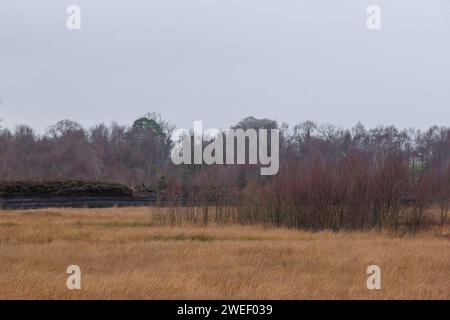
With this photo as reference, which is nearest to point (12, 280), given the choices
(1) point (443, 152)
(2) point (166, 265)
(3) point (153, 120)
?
(2) point (166, 265)

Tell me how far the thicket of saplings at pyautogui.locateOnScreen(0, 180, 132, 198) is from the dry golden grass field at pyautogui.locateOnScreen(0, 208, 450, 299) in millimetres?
20391

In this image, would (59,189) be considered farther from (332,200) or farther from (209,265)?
(209,265)

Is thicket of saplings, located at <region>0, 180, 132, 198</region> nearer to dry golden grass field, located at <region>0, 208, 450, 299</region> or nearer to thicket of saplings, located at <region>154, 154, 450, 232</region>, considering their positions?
thicket of saplings, located at <region>154, 154, 450, 232</region>

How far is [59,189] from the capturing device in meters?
45.7

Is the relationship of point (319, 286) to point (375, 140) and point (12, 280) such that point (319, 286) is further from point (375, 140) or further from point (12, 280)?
point (375, 140)

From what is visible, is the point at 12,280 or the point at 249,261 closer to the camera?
the point at 12,280

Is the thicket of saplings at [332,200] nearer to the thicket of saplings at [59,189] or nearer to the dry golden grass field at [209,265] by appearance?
the dry golden grass field at [209,265]

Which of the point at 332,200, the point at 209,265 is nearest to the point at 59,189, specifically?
the point at 332,200

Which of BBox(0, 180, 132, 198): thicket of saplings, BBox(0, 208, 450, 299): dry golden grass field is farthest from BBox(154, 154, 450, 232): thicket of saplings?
BBox(0, 180, 132, 198): thicket of saplings

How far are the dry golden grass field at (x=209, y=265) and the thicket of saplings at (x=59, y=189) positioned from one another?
20391mm

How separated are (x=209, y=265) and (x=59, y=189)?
3287 centimetres

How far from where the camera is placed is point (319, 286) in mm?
12289

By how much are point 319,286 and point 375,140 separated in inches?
2885

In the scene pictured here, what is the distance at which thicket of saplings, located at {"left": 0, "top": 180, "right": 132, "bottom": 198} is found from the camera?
4369 centimetres
